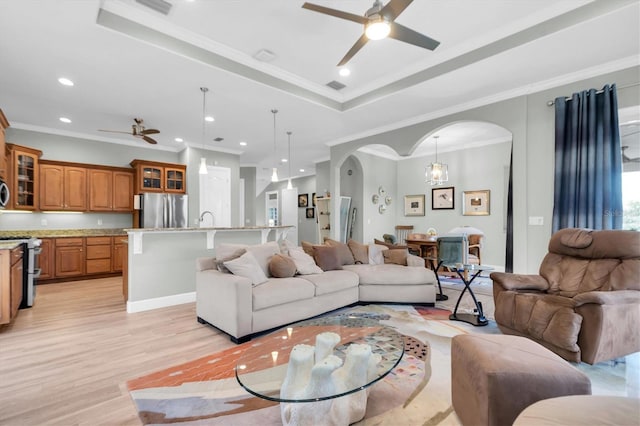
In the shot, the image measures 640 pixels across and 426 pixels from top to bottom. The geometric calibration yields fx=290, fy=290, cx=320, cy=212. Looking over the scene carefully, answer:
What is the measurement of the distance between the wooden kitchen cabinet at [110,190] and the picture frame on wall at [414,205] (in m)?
6.73

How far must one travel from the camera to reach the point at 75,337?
116 inches

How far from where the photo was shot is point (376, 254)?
4523 mm

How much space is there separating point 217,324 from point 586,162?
4.46m

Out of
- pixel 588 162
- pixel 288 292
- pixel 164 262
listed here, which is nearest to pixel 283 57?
pixel 288 292

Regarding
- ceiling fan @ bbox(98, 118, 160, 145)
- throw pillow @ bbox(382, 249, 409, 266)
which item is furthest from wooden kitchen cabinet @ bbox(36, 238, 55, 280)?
throw pillow @ bbox(382, 249, 409, 266)

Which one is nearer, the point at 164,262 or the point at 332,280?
the point at 332,280

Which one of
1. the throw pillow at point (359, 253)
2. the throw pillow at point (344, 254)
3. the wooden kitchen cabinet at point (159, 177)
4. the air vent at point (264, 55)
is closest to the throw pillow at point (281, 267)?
the throw pillow at point (344, 254)

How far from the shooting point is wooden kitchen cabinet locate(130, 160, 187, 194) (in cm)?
609

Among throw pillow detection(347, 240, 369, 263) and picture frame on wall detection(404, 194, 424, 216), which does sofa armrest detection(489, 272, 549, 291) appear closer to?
throw pillow detection(347, 240, 369, 263)

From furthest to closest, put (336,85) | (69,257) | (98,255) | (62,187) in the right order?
(98,255)
(62,187)
(69,257)
(336,85)

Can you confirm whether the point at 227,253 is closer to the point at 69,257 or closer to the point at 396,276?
the point at 396,276

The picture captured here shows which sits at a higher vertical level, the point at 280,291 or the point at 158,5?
the point at 158,5

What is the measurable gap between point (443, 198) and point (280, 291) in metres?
5.77

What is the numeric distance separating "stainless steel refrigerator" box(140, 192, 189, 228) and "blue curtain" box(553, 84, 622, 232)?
6473 mm
